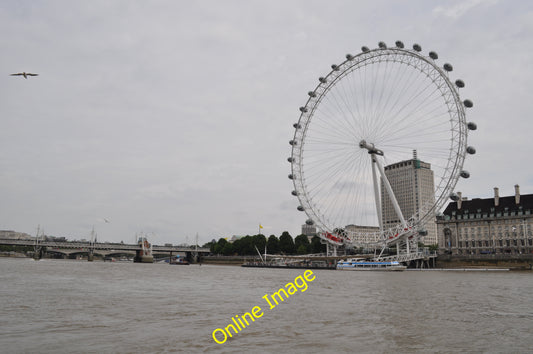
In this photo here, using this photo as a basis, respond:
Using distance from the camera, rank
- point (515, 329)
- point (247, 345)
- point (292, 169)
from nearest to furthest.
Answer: point (247, 345) < point (515, 329) < point (292, 169)


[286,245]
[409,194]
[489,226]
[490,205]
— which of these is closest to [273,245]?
[286,245]

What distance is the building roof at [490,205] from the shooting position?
309 feet

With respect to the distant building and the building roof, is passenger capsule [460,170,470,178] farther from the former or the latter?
the building roof

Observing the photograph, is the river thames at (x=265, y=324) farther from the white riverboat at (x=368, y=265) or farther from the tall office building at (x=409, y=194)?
the tall office building at (x=409, y=194)

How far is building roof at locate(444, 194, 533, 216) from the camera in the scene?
94.2m

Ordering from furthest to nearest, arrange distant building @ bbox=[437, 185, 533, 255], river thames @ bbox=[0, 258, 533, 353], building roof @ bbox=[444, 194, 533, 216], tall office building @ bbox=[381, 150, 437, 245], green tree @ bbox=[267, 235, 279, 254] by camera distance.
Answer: tall office building @ bbox=[381, 150, 437, 245], green tree @ bbox=[267, 235, 279, 254], building roof @ bbox=[444, 194, 533, 216], distant building @ bbox=[437, 185, 533, 255], river thames @ bbox=[0, 258, 533, 353]

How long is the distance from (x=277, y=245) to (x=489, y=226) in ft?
185

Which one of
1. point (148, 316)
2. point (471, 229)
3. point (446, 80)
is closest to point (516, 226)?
point (471, 229)

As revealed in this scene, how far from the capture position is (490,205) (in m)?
101

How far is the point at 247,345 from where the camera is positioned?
41.3 feet

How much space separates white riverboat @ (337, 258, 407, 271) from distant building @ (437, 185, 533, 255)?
67.3 feet

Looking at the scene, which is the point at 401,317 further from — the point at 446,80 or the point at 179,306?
the point at 446,80

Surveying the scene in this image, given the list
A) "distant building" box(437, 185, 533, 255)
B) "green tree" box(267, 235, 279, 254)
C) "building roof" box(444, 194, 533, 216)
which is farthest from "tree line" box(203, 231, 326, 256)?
"building roof" box(444, 194, 533, 216)

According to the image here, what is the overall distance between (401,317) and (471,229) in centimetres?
9351
